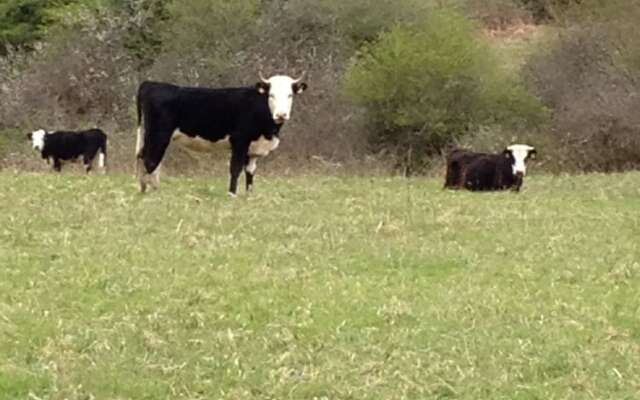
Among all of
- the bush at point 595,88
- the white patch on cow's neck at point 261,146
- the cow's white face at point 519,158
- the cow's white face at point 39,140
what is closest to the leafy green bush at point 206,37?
the bush at point 595,88

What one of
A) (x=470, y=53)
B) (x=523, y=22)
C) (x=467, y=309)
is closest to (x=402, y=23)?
(x=470, y=53)

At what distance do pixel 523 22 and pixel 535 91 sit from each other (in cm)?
1974

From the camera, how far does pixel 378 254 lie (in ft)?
41.8

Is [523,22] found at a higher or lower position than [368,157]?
higher

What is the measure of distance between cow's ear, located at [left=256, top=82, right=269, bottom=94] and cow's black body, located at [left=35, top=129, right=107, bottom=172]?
37.4 ft

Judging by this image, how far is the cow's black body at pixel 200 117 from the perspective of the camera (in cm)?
1903

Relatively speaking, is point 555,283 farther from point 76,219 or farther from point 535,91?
point 535,91

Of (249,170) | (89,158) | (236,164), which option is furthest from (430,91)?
(236,164)

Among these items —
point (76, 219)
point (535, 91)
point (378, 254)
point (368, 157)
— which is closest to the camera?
point (378, 254)

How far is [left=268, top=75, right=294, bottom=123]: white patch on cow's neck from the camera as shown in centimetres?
1880

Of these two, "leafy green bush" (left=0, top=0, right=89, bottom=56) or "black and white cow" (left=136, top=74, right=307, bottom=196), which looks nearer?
"black and white cow" (left=136, top=74, right=307, bottom=196)

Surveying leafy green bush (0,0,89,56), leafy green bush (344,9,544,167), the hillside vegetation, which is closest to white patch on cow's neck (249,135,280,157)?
the hillside vegetation

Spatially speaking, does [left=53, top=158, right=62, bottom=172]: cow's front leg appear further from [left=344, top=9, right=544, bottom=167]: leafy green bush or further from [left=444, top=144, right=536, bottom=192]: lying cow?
[left=444, top=144, right=536, bottom=192]: lying cow

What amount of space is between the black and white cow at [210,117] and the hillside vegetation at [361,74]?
10.3m
